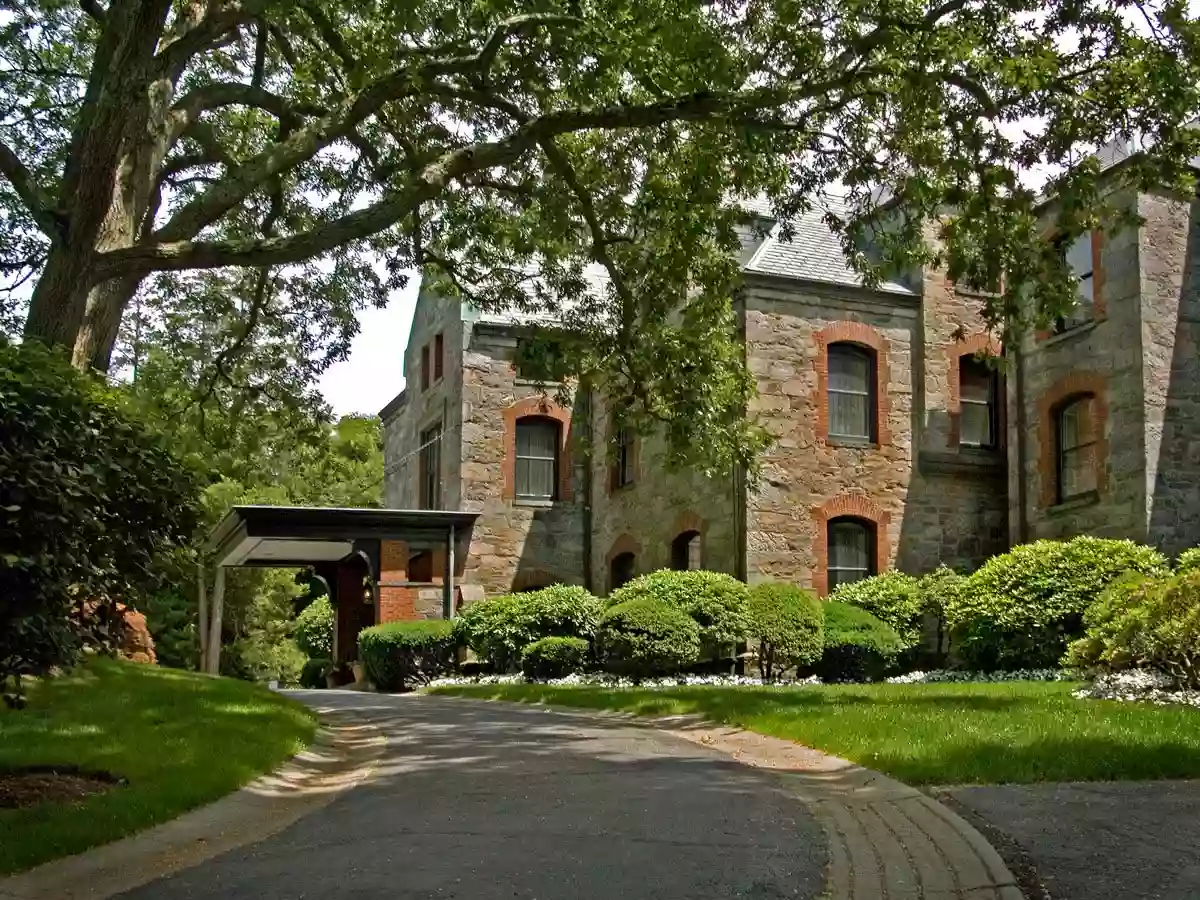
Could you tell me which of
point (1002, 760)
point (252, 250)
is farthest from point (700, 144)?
point (1002, 760)

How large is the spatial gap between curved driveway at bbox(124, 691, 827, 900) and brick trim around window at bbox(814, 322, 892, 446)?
12.8 m

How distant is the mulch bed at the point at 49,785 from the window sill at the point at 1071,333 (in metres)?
17.4

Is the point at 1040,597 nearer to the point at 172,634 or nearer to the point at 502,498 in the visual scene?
the point at 502,498

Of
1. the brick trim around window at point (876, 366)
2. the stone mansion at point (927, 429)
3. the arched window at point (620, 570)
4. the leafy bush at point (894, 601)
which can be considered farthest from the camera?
the arched window at point (620, 570)

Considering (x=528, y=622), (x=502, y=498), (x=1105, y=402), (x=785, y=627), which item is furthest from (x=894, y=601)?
(x=502, y=498)

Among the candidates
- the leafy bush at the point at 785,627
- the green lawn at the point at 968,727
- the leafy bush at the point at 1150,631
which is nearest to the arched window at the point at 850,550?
the leafy bush at the point at 785,627

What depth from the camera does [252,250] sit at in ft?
35.5

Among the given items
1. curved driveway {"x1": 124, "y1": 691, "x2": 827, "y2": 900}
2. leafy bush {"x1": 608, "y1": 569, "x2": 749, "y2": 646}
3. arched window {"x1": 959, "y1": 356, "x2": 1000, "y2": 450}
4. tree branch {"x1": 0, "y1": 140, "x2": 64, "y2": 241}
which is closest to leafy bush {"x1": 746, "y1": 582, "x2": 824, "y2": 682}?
leafy bush {"x1": 608, "y1": 569, "x2": 749, "y2": 646}

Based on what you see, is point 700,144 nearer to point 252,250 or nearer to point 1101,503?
point 252,250

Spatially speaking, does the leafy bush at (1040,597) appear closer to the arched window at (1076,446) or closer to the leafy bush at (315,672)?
the arched window at (1076,446)

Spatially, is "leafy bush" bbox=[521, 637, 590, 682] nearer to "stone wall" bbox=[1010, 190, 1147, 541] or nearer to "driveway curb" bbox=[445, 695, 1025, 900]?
"stone wall" bbox=[1010, 190, 1147, 541]

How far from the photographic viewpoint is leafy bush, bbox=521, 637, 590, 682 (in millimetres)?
20781

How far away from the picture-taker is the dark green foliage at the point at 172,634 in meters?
30.4

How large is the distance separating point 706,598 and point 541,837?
41.8 feet
